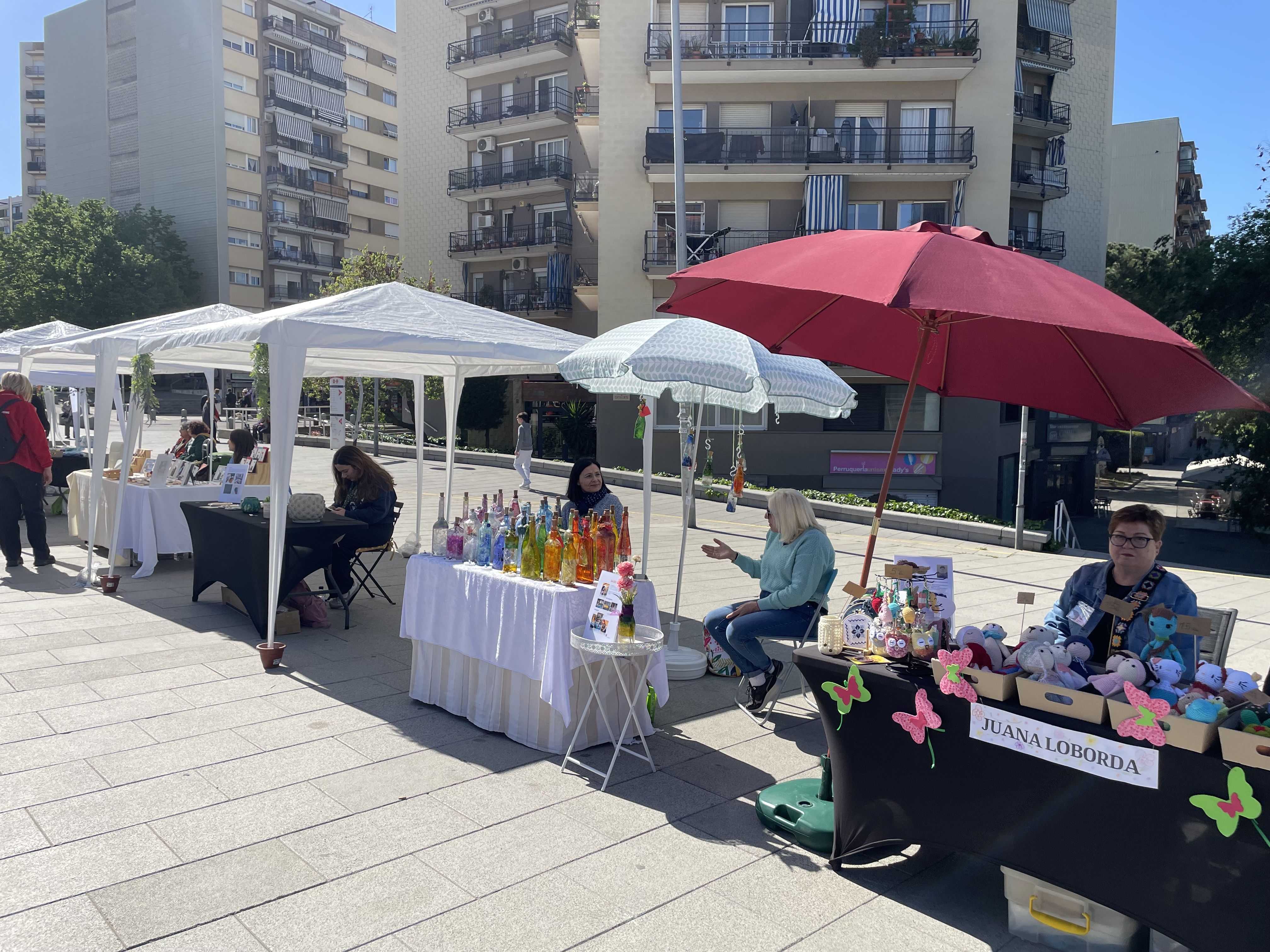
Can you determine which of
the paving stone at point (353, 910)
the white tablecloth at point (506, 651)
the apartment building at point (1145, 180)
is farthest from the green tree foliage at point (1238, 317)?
the apartment building at point (1145, 180)

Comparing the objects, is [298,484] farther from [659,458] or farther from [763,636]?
[763,636]

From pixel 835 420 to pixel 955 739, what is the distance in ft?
79.6

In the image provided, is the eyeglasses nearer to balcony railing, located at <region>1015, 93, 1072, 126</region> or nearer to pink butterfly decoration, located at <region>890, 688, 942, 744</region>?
pink butterfly decoration, located at <region>890, 688, 942, 744</region>

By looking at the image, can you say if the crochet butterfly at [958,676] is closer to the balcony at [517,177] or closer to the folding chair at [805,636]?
the folding chair at [805,636]

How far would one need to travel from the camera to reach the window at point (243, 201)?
4775 centimetres

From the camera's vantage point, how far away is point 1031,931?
10.6ft

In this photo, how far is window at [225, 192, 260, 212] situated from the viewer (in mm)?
47750

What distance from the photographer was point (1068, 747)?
9.64ft

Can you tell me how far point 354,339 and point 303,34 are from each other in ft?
172

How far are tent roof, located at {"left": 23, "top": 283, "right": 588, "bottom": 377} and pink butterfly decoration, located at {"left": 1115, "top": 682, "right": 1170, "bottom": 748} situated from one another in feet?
15.6

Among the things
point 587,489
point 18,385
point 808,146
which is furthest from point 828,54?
point 587,489

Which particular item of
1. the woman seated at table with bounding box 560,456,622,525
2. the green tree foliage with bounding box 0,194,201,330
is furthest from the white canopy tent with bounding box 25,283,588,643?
the green tree foliage with bounding box 0,194,201,330

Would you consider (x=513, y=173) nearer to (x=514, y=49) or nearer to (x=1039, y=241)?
(x=514, y=49)

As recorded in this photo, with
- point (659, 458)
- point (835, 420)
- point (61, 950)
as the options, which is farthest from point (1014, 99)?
point (61, 950)
